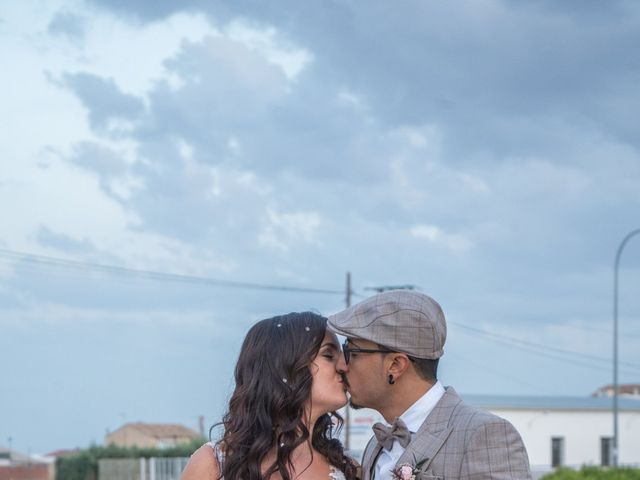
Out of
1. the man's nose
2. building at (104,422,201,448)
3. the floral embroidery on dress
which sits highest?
the man's nose

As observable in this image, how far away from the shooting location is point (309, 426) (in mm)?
4660

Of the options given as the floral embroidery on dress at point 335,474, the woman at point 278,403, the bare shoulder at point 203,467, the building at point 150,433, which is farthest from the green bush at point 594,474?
the building at point 150,433

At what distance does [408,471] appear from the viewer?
389 centimetres

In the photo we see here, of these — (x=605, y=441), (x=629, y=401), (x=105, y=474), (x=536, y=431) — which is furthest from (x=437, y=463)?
(x=629, y=401)

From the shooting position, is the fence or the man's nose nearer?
the man's nose

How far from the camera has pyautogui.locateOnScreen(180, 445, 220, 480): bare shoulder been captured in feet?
14.6

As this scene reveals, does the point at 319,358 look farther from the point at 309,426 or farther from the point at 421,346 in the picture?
the point at 421,346

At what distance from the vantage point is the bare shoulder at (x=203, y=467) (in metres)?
4.46

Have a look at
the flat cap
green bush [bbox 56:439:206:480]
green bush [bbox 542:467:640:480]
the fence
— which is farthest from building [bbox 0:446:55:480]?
the flat cap

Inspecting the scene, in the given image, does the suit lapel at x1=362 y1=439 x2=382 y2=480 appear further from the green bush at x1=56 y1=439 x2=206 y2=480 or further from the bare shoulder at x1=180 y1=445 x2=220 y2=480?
the green bush at x1=56 y1=439 x2=206 y2=480

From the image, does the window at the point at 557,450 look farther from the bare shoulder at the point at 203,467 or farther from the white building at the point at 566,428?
the bare shoulder at the point at 203,467

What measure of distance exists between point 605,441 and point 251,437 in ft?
173

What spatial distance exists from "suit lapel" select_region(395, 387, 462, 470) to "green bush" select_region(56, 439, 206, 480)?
38.2 metres

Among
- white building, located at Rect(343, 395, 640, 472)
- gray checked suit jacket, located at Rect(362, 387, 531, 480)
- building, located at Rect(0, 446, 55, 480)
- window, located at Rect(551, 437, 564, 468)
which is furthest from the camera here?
window, located at Rect(551, 437, 564, 468)
